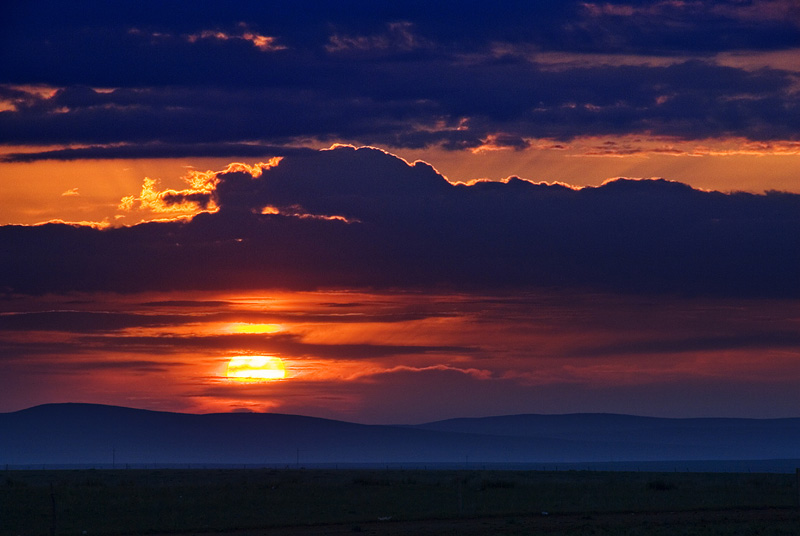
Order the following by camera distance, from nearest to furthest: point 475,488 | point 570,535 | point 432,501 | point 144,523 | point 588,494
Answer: point 570,535, point 144,523, point 432,501, point 588,494, point 475,488

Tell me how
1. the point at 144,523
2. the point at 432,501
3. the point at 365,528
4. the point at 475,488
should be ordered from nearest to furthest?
the point at 365,528
the point at 144,523
the point at 432,501
the point at 475,488

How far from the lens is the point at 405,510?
4659 cm

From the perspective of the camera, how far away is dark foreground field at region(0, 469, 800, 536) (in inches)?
1558

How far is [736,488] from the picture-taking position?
59.8m

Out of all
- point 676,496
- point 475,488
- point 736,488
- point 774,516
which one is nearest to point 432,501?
point 475,488

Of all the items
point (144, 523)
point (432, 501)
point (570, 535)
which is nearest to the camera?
point (570, 535)

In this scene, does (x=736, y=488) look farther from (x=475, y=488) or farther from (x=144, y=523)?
(x=144, y=523)

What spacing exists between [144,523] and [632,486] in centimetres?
2756

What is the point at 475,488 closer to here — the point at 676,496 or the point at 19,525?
the point at 676,496

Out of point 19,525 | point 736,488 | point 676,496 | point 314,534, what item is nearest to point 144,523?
point 19,525

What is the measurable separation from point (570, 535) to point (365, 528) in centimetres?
739

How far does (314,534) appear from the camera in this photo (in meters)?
38.5

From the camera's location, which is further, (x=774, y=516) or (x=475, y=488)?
(x=475, y=488)

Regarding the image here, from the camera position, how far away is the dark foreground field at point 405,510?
39562 mm
